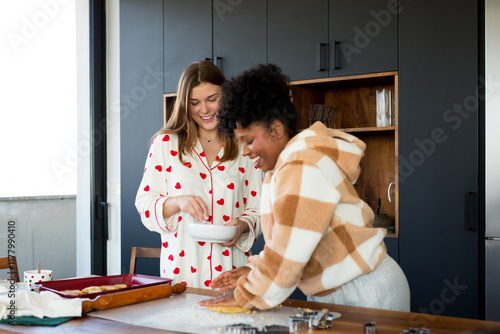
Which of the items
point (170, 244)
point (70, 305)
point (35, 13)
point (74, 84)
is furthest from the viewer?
point (74, 84)

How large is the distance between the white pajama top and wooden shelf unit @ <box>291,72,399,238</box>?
130cm

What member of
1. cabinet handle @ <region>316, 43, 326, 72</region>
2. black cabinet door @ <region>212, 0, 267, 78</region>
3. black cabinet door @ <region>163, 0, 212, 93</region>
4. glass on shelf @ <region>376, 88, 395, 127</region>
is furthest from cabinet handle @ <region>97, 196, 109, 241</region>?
glass on shelf @ <region>376, 88, 395, 127</region>

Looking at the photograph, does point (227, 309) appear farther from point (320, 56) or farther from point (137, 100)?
point (137, 100)

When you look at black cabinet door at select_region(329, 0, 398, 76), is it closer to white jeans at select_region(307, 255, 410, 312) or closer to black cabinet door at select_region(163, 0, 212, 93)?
black cabinet door at select_region(163, 0, 212, 93)

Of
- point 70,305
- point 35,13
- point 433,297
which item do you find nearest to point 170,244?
point 70,305

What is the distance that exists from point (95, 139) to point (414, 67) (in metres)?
2.41

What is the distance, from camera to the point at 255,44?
3373mm

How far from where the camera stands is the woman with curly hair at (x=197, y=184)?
196 cm

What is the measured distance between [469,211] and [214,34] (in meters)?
1.91

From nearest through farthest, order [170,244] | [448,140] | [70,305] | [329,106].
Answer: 1. [70,305]
2. [170,244]
3. [448,140]
4. [329,106]

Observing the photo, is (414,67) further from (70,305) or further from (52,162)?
(52,162)

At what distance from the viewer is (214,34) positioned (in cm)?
355

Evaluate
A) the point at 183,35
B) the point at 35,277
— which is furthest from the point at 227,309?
the point at 183,35

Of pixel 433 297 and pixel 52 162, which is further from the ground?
pixel 52 162
